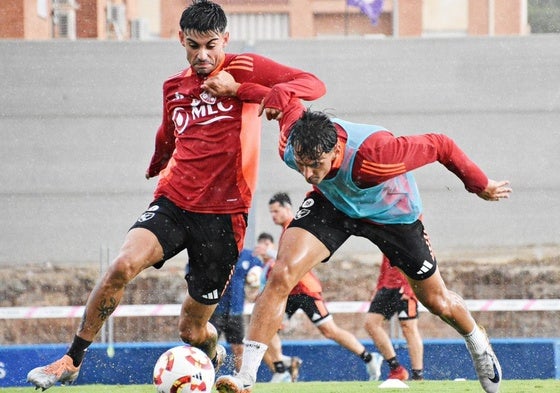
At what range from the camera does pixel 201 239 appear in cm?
748

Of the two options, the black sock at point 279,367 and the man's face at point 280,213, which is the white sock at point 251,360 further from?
the man's face at point 280,213

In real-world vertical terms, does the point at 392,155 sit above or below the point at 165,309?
above

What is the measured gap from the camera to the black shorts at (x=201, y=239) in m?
7.36

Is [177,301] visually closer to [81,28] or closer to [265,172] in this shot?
[265,172]

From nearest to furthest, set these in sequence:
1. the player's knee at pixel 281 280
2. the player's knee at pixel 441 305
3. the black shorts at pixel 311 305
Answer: the player's knee at pixel 281 280 → the player's knee at pixel 441 305 → the black shorts at pixel 311 305

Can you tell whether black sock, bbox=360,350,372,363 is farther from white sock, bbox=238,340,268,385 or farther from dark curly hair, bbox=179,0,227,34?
white sock, bbox=238,340,268,385

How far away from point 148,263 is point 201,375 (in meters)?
0.81

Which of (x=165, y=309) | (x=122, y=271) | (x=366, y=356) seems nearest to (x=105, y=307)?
(x=122, y=271)

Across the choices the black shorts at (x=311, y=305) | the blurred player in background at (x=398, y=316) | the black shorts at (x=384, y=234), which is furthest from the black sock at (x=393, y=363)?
the black shorts at (x=384, y=234)

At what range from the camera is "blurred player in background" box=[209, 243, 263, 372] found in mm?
11938

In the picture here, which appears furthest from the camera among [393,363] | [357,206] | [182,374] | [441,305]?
[393,363]

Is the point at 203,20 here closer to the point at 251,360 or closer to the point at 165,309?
the point at 251,360

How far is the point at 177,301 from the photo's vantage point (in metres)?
14.7

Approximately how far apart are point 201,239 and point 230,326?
15.1 feet
